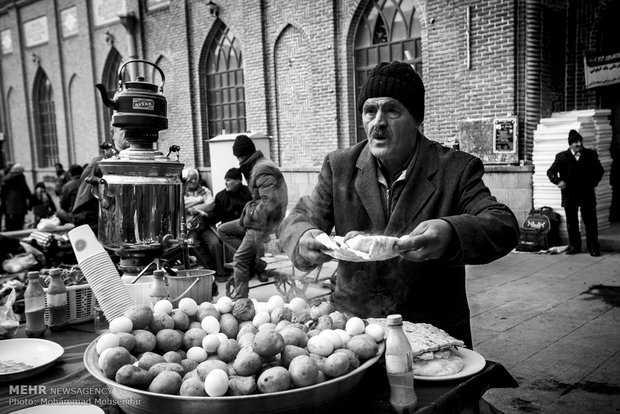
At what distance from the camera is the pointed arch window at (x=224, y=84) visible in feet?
51.0

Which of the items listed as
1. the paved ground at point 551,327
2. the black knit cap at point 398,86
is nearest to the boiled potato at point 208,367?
the black knit cap at point 398,86

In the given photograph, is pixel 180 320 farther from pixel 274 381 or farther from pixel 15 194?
pixel 15 194

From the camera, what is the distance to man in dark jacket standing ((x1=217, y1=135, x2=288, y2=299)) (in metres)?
6.74

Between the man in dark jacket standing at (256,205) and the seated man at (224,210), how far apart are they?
3.51 feet

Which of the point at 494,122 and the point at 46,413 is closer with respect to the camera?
the point at 46,413

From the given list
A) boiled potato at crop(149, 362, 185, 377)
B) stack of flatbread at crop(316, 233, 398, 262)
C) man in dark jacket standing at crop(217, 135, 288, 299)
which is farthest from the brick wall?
boiled potato at crop(149, 362, 185, 377)

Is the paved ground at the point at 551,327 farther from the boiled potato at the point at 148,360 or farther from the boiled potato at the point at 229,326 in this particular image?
the boiled potato at the point at 148,360

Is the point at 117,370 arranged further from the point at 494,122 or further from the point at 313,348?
the point at 494,122

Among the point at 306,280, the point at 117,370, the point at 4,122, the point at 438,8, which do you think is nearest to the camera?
the point at 117,370

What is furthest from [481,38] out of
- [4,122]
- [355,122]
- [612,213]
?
[4,122]

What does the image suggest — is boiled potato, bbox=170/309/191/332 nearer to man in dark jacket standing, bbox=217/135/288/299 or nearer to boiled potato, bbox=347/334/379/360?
boiled potato, bbox=347/334/379/360

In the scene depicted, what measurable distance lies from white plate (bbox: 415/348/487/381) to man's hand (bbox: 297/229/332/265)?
63 centimetres

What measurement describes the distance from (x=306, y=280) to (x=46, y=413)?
5506mm

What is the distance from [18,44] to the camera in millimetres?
23578
